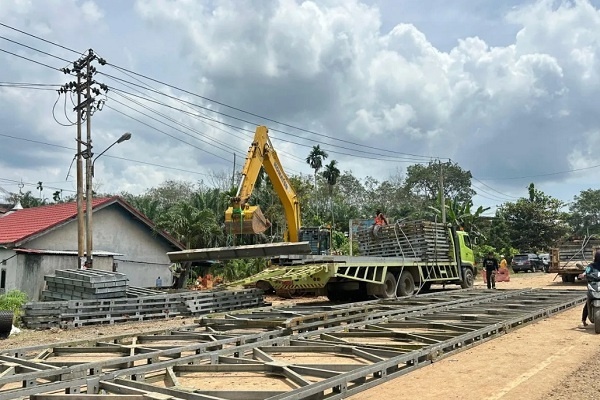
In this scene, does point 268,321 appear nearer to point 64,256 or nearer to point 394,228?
point 394,228

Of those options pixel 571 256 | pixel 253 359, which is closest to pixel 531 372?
pixel 253 359

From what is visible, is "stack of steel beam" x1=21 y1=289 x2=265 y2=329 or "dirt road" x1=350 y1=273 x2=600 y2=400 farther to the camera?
"stack of steel beam" x1=21 y1=289 x2=265 y2=329

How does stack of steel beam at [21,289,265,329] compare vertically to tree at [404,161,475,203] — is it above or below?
below

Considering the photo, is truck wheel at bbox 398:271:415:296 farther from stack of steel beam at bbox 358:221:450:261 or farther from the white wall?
the white wall

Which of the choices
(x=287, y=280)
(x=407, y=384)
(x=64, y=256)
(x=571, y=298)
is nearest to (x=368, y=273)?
(x=287, y=280)

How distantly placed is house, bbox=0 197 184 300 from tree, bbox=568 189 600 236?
77.4 m

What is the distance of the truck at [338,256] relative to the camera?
1494 cm

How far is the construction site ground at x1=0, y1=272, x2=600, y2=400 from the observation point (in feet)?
18.3

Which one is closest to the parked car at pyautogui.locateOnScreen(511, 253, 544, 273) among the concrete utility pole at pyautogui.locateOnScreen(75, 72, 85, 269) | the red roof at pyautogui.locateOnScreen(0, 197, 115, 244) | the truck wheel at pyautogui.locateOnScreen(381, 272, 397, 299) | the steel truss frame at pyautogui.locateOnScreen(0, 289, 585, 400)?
the truck wheel at pyautogui.locateOnScreen(381, 272, 397, 299)

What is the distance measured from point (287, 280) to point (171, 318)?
320cm

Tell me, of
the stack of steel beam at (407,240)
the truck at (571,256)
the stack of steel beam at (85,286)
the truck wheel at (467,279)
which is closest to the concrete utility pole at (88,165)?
the stack of steel beam at (85,286)

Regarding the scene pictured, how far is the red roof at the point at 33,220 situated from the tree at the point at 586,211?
81.0m

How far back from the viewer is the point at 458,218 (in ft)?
143

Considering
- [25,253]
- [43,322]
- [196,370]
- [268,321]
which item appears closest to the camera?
[196,370]
